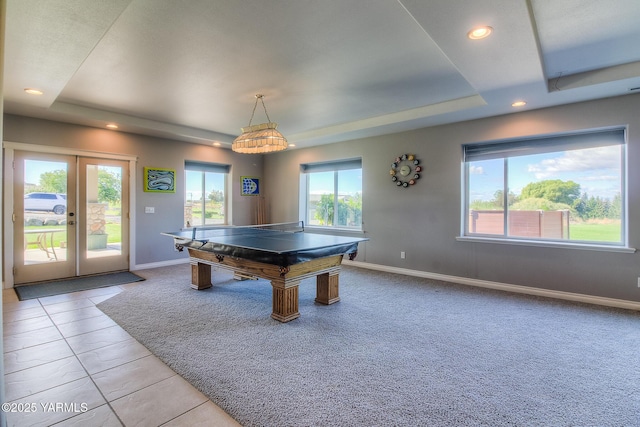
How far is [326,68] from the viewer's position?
133 inches

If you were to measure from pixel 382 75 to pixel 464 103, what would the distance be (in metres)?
1.46

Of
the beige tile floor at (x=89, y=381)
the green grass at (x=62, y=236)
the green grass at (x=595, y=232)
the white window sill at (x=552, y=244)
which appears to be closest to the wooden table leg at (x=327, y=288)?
the beige tile floor at (x=89, y=381)

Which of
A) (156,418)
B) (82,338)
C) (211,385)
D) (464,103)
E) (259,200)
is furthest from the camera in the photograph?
(259,200)

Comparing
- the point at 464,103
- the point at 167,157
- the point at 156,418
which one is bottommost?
the point at 156,418

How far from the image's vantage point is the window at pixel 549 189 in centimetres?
396

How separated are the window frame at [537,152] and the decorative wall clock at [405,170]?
2.42ft

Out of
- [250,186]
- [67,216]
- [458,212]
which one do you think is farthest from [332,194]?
[67,216]

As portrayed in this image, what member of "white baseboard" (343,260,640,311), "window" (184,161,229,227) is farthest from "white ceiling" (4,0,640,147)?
"white baseboard" (343,260,640,311)

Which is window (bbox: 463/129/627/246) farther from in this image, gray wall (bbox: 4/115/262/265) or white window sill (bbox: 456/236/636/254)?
gray wall (bbox: 4/115/262/265)

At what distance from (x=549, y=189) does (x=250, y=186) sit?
5777mm

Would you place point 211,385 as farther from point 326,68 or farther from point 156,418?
point 326,68

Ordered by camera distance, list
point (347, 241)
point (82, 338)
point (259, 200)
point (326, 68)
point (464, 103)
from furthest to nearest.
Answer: point (259, 200) → point (464, 103) → point (347, 241) → point (326, 68) → point (82, 338)

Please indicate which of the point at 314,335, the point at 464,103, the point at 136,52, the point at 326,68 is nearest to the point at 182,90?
the point at 136,52

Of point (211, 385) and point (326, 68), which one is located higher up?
point (326, 68)
